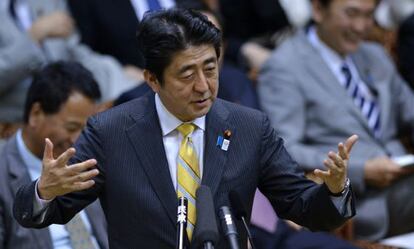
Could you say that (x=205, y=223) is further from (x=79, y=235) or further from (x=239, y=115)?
(x=79, y=235)

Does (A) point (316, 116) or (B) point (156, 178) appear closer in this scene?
(B) point (156, 178)

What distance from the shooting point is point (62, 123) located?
8.02 feet

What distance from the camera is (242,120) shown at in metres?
1.90

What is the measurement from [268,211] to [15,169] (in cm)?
79

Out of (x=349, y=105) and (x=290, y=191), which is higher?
(x=290, y=191)

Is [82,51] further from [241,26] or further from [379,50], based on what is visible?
[379,50]

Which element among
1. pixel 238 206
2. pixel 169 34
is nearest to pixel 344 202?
pixel 238 206

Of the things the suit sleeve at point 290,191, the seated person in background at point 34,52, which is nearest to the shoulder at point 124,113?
the suit sleeve at point 290,191

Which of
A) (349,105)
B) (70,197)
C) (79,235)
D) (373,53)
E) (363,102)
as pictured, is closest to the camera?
(70,197)

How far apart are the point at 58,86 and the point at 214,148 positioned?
75 centimetres

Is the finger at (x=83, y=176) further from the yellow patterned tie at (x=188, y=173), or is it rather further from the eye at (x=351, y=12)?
the eye at (x=351, y=12)

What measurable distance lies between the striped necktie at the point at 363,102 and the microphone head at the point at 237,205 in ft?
5.30

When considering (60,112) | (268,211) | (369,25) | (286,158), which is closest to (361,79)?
(369,25)

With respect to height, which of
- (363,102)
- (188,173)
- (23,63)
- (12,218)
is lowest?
(363,102)
